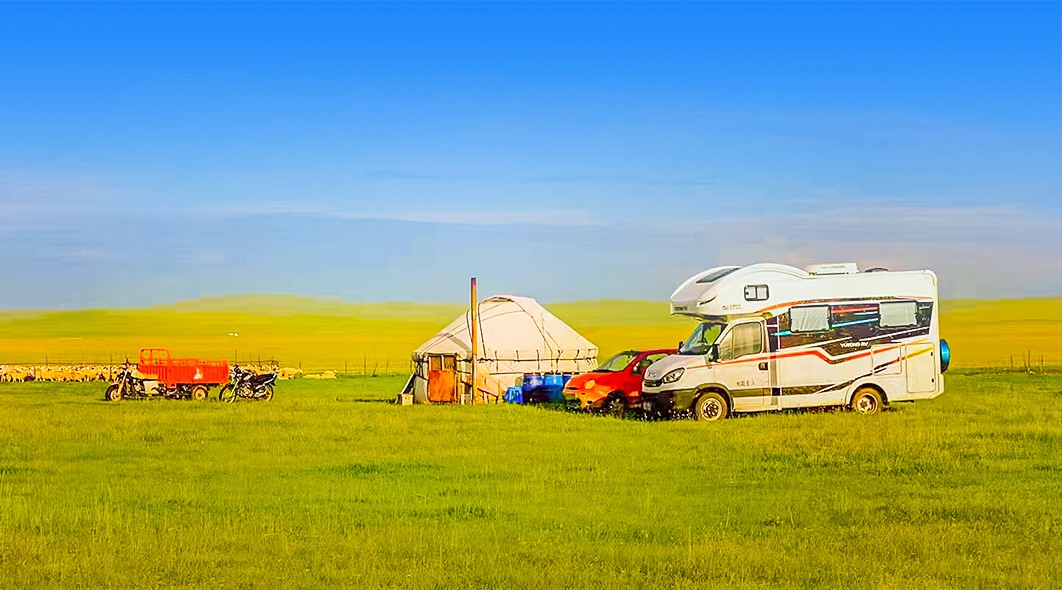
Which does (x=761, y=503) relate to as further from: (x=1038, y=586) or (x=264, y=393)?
(x=264, y=393)

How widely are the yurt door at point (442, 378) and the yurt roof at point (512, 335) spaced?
0.89 feet

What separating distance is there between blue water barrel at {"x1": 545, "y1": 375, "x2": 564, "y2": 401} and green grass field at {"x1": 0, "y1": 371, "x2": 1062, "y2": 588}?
9.47 meters

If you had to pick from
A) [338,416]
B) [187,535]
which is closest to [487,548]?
[187,535]

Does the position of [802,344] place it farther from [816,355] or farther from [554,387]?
[554,387]

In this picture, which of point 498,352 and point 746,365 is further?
point 498,352

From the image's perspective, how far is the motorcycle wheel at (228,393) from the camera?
37.7 meters

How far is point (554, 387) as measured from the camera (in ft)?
113

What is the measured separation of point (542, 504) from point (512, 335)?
2406cm

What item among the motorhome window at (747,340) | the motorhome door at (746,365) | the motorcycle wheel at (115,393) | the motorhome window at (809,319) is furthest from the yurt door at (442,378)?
the motorhome window at (809,319)

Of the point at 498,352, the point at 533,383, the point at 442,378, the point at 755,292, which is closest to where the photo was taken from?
the point at 755,292

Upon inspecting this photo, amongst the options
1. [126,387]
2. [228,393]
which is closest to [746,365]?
[228,393]

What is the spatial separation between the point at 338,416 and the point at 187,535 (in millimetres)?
16270

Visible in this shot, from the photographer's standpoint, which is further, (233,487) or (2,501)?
(233,487)

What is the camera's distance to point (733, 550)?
10.5 metres
